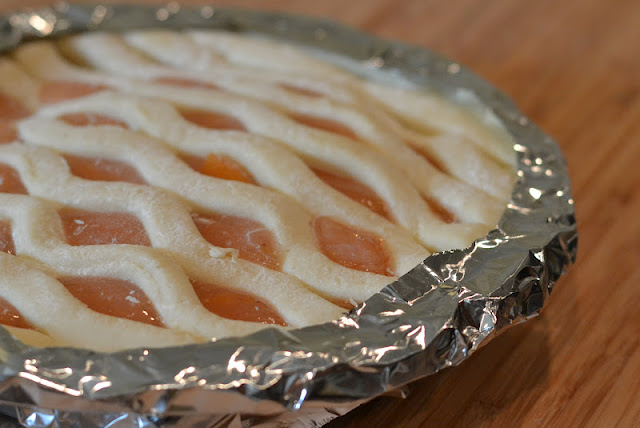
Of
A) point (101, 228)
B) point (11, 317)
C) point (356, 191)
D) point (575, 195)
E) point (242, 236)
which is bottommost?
point (11, 317)

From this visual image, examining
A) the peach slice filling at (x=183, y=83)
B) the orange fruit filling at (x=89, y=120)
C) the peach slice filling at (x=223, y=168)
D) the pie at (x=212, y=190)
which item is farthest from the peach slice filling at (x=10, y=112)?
the peach slice filling at (x=223, y=168)

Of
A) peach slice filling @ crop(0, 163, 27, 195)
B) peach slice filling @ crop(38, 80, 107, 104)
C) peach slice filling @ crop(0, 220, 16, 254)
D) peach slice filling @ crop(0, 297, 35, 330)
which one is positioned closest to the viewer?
peach slice filling @ crop(0, 297, 35, 330)

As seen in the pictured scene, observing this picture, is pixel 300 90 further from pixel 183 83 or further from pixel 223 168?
pixel 223 168

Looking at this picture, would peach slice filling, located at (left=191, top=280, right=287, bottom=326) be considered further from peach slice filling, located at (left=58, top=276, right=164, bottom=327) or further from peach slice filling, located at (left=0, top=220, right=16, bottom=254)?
peach slice filling, located at (left=0, top=220, right=16, bottom=254)

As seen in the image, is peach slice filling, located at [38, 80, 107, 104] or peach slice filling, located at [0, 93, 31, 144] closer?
peach slice filling, located at [0, 93, 31, 144]

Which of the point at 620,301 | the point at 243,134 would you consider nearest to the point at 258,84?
the point at 243,134

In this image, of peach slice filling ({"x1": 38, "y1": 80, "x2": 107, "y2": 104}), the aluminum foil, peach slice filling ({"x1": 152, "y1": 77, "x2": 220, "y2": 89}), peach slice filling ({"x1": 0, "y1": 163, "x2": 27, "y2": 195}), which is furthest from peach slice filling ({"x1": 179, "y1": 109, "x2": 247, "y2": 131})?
the aluminum foil

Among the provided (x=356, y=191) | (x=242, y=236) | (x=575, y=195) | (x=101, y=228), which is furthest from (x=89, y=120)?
(x=575, y=195)
